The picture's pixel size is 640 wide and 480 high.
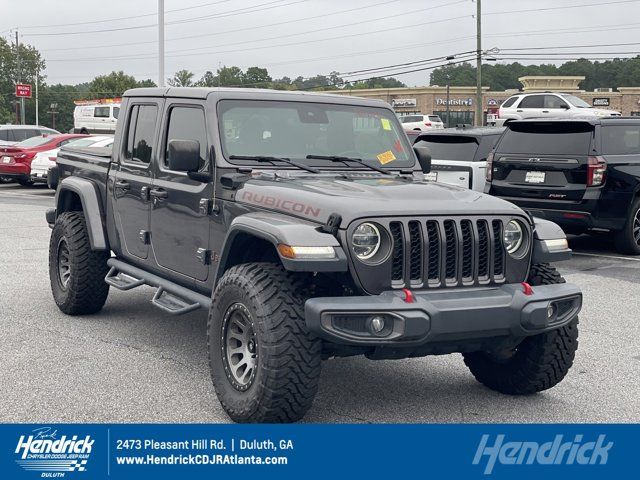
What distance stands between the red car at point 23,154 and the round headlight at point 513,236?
20572 millimetres

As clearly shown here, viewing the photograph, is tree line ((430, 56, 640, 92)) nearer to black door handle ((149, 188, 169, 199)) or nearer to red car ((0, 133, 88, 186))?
red car ((0, 133, 88, 186))

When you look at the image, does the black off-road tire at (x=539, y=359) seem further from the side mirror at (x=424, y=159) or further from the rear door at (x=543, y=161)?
the rear door at (x=543, y=161)

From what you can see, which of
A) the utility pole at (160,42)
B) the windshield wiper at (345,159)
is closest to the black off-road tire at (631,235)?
the windshield wiper at (345,159)

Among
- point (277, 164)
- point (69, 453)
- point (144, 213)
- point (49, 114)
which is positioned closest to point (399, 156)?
point (277, 164)

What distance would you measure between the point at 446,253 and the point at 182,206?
6.62ft

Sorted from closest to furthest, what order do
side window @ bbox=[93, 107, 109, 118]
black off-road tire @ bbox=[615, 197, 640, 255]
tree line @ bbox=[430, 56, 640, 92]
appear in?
black off-road tire @ bbox=[615, 197, 640, 255], side window @ bbox=[93, 107, 109, 118], tree line @ bbox=[430, 56, 640, 92]

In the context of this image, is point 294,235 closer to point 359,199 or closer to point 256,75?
point 359,199

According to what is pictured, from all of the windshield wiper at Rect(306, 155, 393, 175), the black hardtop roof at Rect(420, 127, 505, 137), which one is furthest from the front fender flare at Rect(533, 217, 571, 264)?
the black hardtop roof at Rect(420, 127, 505, 137)

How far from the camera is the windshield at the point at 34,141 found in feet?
79.4

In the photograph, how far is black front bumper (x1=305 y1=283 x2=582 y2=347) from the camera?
4.33m

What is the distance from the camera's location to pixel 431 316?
172 inches

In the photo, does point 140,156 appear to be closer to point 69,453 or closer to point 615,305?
point 69,453

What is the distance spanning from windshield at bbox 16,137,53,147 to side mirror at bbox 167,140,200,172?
790 inches

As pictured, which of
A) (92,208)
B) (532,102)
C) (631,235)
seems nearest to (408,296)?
(92,208)
